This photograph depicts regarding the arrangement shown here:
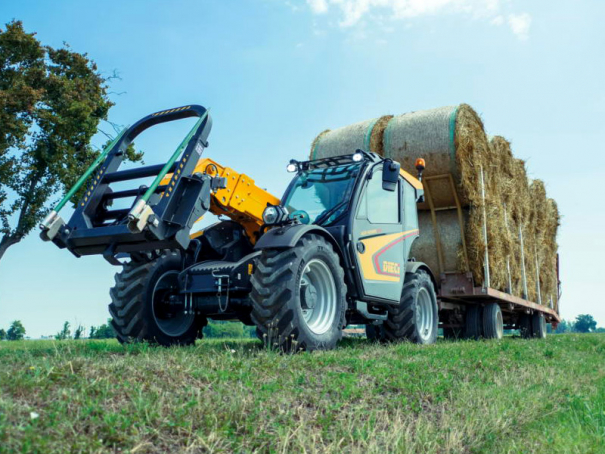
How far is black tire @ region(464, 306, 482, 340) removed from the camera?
11.8 meters

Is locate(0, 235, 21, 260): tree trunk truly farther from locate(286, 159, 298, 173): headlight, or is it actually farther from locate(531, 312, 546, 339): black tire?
locate(531, 312, 546, 339): black tire

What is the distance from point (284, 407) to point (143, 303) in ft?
11.3

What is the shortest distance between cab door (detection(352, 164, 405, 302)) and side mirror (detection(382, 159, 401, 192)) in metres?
0.10

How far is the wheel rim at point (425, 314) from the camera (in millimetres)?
9039

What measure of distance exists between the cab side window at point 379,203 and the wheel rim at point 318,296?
127cm

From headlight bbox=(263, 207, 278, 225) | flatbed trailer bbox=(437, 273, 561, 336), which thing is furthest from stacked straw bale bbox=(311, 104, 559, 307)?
headlight bbox=(263, 207, 278, 225)

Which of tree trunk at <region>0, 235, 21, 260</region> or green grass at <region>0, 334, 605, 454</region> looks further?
tree trunk at <region>0, 235, 21, 260</region>

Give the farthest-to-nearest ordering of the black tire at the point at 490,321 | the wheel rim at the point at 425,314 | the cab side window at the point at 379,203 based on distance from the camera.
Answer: the black tire at the point at 490,321 → the wheel rim at the point at 425,314 → the cab side window at the point at 379,203

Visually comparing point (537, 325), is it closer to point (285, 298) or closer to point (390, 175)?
point (390, 175)

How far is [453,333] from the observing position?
1255cm

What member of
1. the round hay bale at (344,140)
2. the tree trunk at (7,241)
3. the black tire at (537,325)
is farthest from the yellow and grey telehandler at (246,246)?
the tree trunk at (7,241)

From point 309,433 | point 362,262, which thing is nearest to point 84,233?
point 362,262

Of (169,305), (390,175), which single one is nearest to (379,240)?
(390,175)

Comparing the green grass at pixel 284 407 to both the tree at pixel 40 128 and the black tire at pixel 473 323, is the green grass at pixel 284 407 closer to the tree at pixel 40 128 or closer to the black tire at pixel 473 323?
the black tire at pixel 473 323
